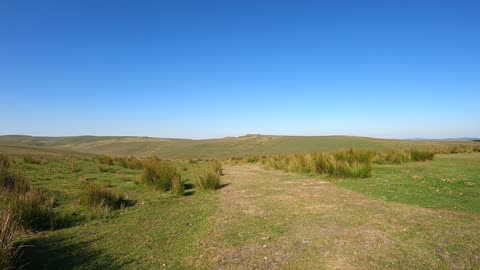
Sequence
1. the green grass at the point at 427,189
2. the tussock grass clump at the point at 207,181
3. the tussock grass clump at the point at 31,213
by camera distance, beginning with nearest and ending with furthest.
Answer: the tussock grass clump at the point at 31,213, the green grass at the point at 427,189, the tussock grass clump at the point at 207,181

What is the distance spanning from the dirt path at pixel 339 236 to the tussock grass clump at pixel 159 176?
345 cm

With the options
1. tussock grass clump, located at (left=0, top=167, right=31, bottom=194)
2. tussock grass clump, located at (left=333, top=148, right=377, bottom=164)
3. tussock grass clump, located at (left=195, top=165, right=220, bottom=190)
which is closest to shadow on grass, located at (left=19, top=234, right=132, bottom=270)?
tussock grass clump, located at (left=0, top=167, right=31, bottom=194)

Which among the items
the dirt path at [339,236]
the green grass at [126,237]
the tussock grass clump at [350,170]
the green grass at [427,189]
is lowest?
the green grass at [126,237]

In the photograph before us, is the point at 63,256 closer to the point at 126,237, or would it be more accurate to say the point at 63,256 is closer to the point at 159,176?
the point at 126,237

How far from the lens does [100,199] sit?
7.73 metres

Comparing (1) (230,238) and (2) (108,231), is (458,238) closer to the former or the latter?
(1) (230,238)

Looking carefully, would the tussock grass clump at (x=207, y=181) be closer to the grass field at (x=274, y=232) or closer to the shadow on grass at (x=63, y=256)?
the grass field at (x=274, y=232)

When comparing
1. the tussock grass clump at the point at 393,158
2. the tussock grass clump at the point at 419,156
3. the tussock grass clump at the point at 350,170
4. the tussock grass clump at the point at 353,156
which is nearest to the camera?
the tussock grass clump at the point at 350,170

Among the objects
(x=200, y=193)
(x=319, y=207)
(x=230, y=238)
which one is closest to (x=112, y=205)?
(x=200, y=193)

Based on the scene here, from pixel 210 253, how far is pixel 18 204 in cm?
423

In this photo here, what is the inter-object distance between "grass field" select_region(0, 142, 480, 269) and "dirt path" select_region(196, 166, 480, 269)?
0.05 ft

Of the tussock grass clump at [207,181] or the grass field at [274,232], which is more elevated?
the tussock grass clump at [207,181]

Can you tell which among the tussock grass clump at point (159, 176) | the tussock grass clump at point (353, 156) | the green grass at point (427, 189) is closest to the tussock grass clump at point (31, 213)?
the tussock grass clump at point (159, 176)

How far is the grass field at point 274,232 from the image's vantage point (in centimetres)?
427
